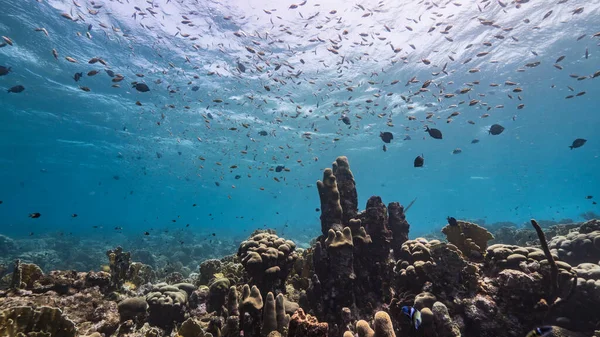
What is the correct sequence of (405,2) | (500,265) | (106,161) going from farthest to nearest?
(106,161) → (405,2) → (500,265)

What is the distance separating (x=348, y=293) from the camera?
5.73 m

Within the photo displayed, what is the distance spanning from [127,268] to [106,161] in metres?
52.4

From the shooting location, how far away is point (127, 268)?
784 cm

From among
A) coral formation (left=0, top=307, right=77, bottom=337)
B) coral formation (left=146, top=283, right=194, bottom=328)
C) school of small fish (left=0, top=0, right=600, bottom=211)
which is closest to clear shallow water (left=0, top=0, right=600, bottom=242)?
school of small fish (left=0, top=0, right=600, bottom=211)

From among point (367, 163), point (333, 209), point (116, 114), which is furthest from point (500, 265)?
point (367, 163)

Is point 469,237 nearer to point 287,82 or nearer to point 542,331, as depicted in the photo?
point 542,331

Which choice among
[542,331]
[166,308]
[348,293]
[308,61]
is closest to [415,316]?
[542,331]

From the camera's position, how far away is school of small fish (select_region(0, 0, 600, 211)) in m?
16.3

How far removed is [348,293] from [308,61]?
1919 centimetres

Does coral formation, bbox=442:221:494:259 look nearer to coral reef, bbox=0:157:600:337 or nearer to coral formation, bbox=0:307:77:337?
coral reef, bbox=0:157:600:337

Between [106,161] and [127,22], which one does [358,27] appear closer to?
[127,22]

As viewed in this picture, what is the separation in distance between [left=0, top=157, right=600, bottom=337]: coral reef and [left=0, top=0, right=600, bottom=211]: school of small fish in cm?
449

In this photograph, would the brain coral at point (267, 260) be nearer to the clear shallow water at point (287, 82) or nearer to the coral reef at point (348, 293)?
the coral reef at point (348, 293)

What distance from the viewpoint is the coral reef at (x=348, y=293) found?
4.32m
